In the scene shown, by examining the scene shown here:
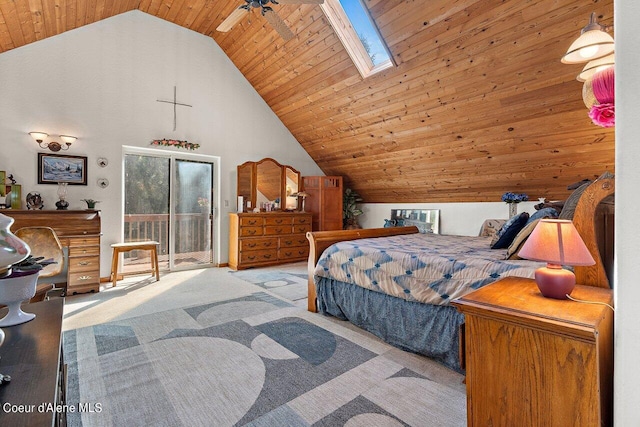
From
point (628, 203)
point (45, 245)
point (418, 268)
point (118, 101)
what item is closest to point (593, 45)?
point (628, 203)

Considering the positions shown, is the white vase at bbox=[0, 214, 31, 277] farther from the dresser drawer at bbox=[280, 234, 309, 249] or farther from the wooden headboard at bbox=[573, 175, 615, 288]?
the dresser drawer at bbox=[280, 234, 309, 249]

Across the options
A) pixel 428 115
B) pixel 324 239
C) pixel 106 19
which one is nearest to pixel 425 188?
pixel 428 115

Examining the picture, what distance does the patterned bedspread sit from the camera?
6.75ft

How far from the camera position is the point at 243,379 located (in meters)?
1.98

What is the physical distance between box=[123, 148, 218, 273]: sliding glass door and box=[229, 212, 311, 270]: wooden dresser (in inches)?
21.1

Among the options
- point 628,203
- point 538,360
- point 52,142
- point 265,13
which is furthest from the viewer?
point 52,142

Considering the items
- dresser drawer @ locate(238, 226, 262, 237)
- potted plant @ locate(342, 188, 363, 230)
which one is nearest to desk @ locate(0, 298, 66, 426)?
dresser drawer @ locate(238, 226, 262, 237)

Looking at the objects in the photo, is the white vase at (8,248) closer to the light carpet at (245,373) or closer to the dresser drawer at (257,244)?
the light carpet at (245,373)

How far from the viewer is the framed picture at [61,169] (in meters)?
4.08

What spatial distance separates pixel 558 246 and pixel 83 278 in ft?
15.4

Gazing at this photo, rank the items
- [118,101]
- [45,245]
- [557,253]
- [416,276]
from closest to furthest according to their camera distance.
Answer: [557,253] < [416,276] < [45,245] < [118,101]

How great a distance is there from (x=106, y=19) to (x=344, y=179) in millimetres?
4643

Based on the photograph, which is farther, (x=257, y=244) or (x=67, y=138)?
(x=257, y=244)

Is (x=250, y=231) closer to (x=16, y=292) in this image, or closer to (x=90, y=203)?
(x=90, y=203)
